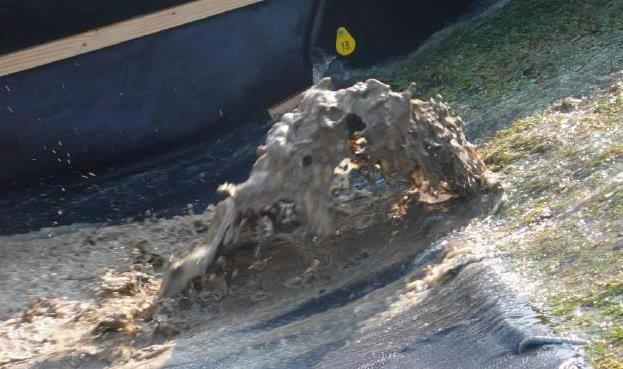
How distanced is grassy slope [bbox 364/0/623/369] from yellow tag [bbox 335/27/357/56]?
0.22 meters

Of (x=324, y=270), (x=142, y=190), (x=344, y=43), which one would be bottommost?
(x=324, y=270)

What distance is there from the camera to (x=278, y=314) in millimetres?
4059

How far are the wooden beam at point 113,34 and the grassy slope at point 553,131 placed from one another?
1330 millimetres

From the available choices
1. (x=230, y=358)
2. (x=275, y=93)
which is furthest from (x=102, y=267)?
(x=275, y=93)

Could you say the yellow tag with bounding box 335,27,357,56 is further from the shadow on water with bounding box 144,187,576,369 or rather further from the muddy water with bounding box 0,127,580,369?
the shadow on water with bounding box 144,187,576,369

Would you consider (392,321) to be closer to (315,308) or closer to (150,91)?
(315,308)

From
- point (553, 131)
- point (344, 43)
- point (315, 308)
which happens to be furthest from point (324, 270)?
point (344, 43)

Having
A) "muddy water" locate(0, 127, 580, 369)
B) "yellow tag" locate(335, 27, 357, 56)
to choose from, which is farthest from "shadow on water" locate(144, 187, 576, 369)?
"yellow tag" locate(335, 27, 357, 56)

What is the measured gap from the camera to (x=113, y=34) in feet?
20.6

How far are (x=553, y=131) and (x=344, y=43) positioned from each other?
2.82 meters

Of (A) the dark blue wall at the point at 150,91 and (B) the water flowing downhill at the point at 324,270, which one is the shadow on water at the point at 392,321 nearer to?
(B) the water flowing downhill at the point at 324,270

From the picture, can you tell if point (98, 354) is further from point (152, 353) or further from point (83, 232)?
point (83, 232)

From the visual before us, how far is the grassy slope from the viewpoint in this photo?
319 cm

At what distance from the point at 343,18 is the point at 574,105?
2.66 m
